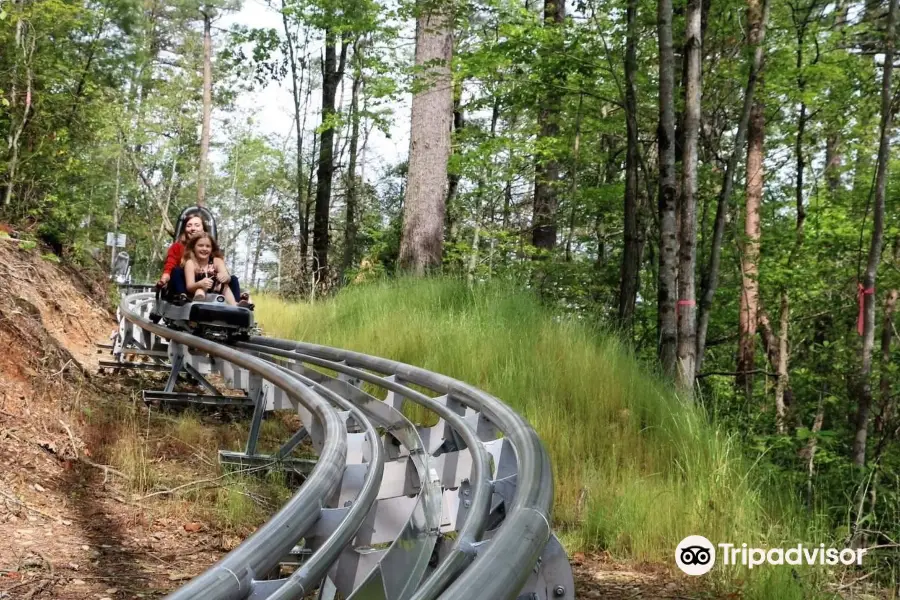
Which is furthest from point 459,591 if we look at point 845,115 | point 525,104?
point 845,115

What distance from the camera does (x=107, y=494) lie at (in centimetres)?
400

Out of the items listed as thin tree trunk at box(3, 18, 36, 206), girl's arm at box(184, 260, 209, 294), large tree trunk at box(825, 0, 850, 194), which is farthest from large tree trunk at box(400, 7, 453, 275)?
large tree trunk at box(825, 0, 850, 194)

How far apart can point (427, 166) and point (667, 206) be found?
527cm

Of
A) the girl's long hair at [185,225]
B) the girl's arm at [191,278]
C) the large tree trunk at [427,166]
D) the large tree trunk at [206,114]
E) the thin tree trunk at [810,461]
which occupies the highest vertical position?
the large tree trunk at [206,114]

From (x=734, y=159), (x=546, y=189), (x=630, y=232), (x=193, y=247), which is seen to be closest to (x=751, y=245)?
(x=630, y=232)

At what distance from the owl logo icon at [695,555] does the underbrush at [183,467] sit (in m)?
2.09

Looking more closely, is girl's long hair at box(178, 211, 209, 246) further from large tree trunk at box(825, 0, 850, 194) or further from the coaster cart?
large tree trunk at box(825, 0, 850, 194)

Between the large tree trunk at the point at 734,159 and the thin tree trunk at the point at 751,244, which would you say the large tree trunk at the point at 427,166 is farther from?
the thin tree trunk at the point at 751,244

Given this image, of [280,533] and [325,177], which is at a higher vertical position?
[325,177]

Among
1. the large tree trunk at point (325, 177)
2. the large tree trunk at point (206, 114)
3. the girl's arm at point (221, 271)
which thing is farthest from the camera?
the large tree trunk at point (206, 114)

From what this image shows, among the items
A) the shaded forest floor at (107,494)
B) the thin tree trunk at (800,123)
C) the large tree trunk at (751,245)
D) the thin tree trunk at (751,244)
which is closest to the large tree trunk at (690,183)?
the thin tree trunk at (800,123)

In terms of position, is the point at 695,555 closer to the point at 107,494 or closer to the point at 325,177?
the point at 107,494

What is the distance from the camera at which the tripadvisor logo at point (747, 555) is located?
3295mm

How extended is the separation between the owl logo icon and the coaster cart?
4488 millimetres
